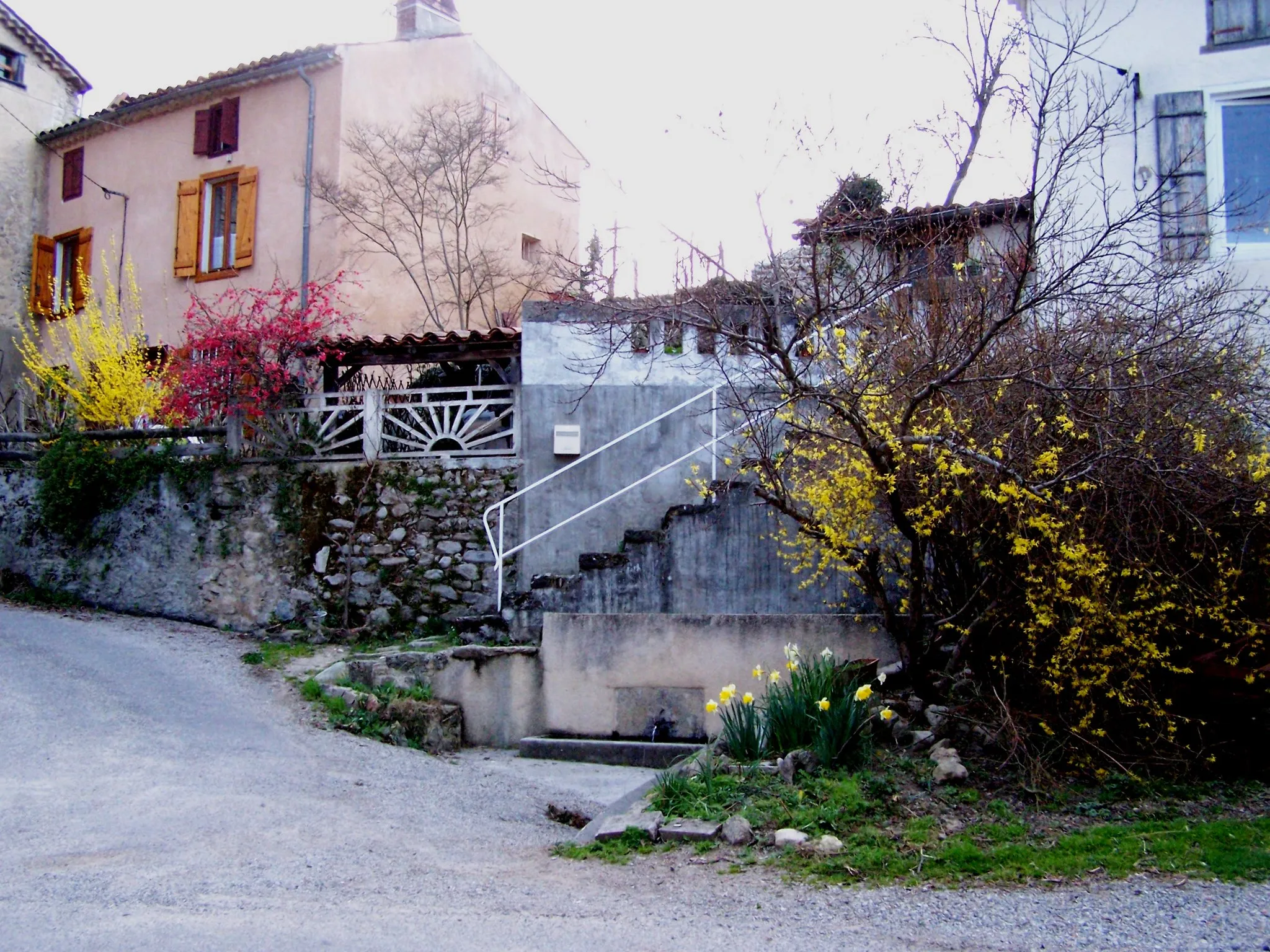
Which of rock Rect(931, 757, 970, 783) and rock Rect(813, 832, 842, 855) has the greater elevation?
rock Rect(931, 757, 970, 783)

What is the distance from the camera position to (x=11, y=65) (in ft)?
64.8

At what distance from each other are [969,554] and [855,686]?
4.06 ft

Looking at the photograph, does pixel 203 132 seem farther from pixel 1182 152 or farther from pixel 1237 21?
pixel 1237 21

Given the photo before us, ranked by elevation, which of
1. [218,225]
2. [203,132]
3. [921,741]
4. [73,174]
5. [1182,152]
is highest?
[203,132]

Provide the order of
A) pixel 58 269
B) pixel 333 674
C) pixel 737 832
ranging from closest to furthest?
pixel 737 832
pixel 333 674
pixel 58 269

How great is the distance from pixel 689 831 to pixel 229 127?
49.3ft

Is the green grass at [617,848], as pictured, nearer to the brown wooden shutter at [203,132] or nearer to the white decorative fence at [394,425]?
the white decorative fence at [394,425]

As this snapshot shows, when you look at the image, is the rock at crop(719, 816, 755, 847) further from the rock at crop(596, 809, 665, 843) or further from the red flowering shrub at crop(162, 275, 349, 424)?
the red flowering shrub at crop(162, 275, 349, 424)

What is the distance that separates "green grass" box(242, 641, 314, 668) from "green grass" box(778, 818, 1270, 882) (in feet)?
22.4

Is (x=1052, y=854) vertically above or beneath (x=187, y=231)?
beneath

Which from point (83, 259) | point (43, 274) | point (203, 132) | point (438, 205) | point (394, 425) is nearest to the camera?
point (394, 425)

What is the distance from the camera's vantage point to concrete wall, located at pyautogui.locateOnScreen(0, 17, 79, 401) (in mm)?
19250

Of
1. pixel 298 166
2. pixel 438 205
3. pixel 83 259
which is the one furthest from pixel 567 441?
pixel 83 259

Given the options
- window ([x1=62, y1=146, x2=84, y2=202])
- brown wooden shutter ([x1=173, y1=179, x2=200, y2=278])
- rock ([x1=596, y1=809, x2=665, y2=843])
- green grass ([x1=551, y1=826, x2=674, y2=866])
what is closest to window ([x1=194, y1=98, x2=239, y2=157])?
brown wooden shutter ([x1=173, y1=179, x2=200, y2=278])
